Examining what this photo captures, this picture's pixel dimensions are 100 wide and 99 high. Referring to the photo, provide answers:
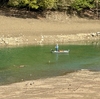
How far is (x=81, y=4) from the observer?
54.1m

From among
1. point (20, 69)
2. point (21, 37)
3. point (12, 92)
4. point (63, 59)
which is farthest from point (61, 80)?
point (21, 37)

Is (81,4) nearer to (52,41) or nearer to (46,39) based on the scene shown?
(52,41)

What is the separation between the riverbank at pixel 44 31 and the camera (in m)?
39.4

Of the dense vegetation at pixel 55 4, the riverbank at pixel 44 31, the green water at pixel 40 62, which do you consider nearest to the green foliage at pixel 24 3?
the dense vegetation at pixel 55 4

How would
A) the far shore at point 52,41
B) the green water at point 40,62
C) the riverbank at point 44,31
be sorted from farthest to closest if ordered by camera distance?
the riverbank at point 44,31 → the green water at point 40,62 → the far shore at point 52,41

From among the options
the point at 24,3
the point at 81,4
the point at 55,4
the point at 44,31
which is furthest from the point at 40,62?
the point at 81,4

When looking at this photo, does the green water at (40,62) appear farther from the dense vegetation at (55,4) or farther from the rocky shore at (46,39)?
the dense vegetation at (55,4)

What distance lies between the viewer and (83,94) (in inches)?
554

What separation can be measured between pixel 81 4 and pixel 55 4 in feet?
15.4

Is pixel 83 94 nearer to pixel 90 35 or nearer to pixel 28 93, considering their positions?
pixel 28 93

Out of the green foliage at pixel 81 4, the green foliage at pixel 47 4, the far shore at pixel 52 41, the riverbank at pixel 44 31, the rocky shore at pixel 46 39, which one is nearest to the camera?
the far shore at pixel 52 41

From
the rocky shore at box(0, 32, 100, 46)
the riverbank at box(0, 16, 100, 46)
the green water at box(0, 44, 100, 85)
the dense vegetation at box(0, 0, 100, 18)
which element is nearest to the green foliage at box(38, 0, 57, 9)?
the dense vegetation at box(0, 0, 100, 18)

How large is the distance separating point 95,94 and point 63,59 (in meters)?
14.6

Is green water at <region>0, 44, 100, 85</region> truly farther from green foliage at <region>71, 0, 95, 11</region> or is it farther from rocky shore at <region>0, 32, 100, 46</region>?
green foliage at <region>71, 0, 95, 11</region>
